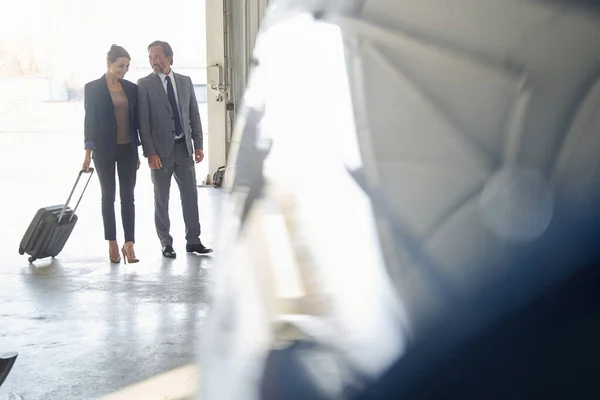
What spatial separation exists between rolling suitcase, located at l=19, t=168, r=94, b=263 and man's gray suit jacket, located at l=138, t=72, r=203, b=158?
1.89 feet

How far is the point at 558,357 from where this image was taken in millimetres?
556

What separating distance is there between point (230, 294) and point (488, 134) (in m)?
0.32

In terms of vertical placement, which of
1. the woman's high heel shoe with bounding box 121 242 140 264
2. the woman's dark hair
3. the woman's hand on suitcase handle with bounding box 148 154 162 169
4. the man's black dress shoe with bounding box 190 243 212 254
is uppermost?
the woman's dark hair

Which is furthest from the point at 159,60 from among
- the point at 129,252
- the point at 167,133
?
the point at 129,252

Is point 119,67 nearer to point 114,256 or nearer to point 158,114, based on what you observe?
point 158,114

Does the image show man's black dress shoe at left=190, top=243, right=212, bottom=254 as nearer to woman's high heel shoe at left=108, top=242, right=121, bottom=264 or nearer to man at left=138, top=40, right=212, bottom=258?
man at left=138, top=40, right=212, bottom=258

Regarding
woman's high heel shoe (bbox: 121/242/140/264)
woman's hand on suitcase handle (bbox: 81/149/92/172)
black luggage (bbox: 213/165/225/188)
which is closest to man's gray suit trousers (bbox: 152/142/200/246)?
woman's high heel shoe (bbox: 121/242/140/264)

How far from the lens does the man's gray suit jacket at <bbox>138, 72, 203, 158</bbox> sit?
209 inches

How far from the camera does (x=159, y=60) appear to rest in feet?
A: 17.8

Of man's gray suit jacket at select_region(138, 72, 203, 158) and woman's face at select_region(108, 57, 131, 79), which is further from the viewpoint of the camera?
man's gray suit jacket at select_region(138, 72, 203, 158)

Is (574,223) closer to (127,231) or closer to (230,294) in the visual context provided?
(230,294)

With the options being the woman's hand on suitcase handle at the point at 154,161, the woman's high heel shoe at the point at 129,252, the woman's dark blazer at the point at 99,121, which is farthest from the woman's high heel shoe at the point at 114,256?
the woman's dark blazer at the point at 99,121

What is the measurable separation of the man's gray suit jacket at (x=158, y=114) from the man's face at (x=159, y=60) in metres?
0.06

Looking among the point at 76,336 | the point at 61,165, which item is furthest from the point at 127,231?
the point at 61,165
